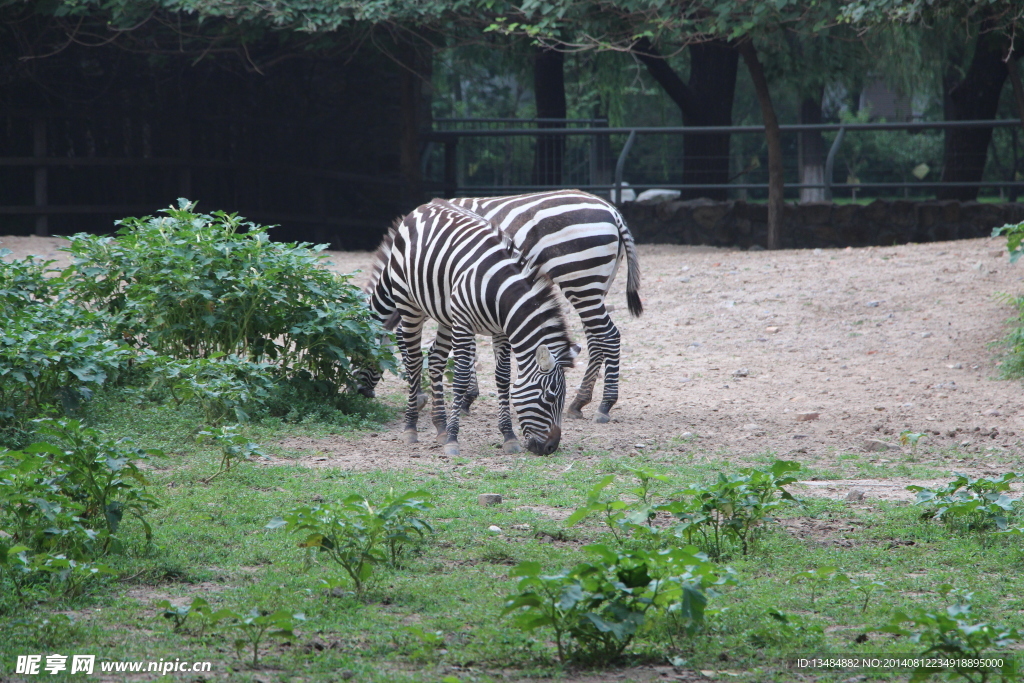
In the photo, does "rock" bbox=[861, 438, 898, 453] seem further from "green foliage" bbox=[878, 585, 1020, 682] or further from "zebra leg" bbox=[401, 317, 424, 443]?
"green foliage" bbox=[878, 585, 1020, 682]

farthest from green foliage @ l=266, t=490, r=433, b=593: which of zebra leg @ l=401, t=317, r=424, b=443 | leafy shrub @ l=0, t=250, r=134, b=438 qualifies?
zebra leg @ l=401, t=317, r=424, b=443

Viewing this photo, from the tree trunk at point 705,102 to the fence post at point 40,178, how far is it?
8952mm

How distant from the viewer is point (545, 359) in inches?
226

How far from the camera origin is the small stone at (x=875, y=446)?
240 inches

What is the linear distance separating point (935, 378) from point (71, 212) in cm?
1078

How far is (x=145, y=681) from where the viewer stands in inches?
110

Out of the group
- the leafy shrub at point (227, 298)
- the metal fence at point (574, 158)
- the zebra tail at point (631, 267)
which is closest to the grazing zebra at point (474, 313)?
the leafy shrub at point (227, 298)

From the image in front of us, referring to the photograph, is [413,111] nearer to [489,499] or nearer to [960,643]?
[489,499]

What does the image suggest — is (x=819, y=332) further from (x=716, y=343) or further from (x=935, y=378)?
(x=935, y=378)

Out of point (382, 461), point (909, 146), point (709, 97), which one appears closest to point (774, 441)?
point (382, 461)

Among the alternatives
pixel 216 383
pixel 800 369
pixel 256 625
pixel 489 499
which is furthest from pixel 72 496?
pixel 800 369

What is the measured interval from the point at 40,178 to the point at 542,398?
10009 millimetres

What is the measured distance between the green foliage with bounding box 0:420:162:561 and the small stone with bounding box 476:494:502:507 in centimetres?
154

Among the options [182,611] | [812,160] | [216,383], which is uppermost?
[812,160]
